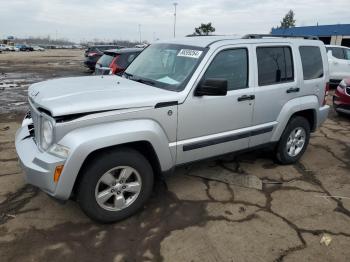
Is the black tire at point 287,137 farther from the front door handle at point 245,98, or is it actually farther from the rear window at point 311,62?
the front door handle at point 245,98

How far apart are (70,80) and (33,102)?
697 millimetres

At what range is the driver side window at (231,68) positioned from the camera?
384cm

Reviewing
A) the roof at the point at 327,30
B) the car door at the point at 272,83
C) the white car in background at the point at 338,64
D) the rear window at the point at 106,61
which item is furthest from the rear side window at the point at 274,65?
the roof at the point at 327,30

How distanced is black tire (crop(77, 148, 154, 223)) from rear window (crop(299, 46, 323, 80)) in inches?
116

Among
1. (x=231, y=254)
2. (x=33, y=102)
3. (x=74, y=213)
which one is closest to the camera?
(x=231, y=254)

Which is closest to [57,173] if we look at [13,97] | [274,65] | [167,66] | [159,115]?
[159,115]

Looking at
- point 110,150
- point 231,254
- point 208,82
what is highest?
point 208,82

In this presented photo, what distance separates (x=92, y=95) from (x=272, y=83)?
2.47m

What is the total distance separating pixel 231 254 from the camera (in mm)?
3016

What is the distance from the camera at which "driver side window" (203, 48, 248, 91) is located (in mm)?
3842

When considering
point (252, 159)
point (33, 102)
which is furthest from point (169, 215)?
point (252, 159)

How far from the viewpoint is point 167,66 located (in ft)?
13.3

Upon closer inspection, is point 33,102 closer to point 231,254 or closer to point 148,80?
point 148,80

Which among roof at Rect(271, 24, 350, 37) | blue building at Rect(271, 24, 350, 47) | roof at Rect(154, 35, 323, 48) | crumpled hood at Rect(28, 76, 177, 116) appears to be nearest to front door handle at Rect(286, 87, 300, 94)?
roof at Rect(154, 35, 323, 48)
